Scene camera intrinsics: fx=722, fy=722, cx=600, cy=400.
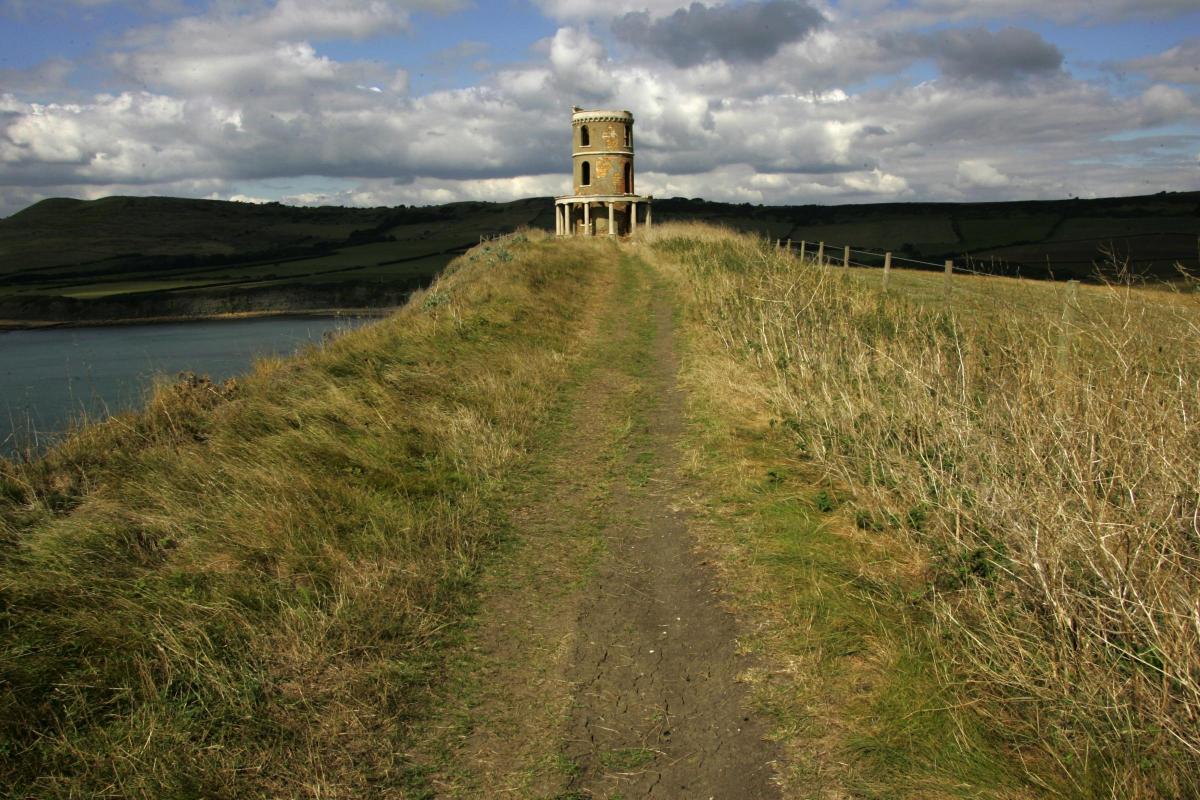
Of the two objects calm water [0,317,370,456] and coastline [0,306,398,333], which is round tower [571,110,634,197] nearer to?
coastline [0,306,398,333]

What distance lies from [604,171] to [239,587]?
4061 cm

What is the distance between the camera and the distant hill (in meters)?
49.9

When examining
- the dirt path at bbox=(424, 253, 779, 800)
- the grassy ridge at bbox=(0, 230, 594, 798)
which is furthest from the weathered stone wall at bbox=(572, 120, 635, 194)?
the dirt path at bbox=(424, 253, 779, 800)

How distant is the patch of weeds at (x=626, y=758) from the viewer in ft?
10.3

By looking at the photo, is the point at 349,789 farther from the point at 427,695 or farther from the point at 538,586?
the point at 538,586

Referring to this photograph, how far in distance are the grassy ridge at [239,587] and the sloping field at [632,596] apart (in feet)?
0.07

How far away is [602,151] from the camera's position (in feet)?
137

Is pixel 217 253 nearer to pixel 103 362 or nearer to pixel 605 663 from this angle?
pixel 103 362

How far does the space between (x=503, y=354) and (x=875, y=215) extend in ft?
318

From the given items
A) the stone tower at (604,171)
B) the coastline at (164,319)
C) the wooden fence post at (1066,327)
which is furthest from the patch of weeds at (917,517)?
the stone tower at (604,171)

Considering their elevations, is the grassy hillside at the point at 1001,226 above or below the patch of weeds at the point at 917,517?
above

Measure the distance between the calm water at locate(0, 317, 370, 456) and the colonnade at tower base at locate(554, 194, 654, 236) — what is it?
60.7 feet

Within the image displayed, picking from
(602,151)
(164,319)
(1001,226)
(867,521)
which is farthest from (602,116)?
(1001,226)

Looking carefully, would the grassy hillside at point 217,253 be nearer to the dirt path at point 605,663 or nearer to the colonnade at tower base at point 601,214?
the colonnade at tower base at point 601,214
